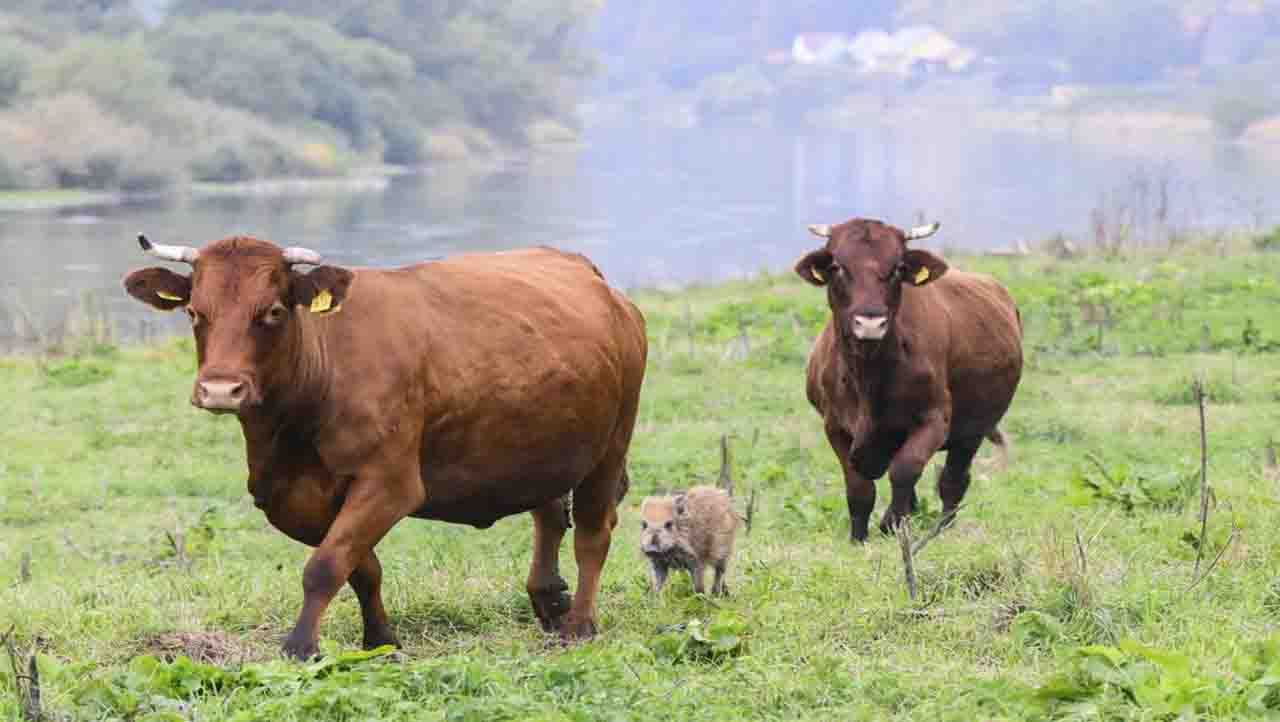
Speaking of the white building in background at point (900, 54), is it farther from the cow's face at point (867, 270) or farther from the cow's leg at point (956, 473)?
the cow's face at point (867, 270)

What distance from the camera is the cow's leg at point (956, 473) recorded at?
1066 cm

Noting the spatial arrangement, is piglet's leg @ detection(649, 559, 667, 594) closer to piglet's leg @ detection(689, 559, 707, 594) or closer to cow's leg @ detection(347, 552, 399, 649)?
piglet's leg @ detection(689, 559, 707, 594)

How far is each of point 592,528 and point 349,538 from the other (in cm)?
160

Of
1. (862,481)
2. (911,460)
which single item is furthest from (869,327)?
(862,481)

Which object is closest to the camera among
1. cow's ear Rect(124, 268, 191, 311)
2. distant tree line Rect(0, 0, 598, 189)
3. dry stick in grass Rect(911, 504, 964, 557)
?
cow's ear Rect(124, 268, 191, 311)

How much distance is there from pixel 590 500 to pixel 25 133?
60.2 metres

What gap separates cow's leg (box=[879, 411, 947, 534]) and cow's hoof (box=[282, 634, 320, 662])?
391 centimetres

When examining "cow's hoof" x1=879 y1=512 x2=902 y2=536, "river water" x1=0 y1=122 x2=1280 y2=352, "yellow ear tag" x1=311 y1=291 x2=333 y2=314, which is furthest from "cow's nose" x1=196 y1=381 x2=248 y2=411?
"river water" x1=0 y1=122 x2=1280 y2=352

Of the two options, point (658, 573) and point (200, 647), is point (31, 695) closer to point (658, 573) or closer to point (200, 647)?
point (200, 647)

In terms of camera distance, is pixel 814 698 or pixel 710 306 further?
pixel 710 306

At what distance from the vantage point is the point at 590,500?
8.03m

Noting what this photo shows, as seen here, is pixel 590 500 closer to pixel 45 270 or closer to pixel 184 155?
pixel 45 270

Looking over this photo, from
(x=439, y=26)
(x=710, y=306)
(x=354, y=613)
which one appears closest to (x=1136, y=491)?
(x=354, y=613)

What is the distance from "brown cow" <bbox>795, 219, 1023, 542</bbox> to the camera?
30.6 ft
